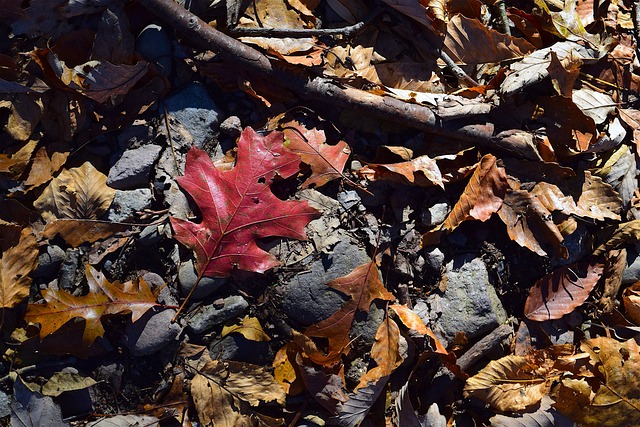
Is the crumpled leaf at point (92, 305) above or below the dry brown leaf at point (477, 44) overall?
below

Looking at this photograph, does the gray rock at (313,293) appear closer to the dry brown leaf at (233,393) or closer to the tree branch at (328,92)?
the dry brown leaf at (233,393)

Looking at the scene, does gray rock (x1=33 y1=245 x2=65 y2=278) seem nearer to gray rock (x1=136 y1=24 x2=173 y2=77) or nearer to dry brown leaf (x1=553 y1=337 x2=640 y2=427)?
gray rock (x1=136 y1=24 x2=173 y2=77)

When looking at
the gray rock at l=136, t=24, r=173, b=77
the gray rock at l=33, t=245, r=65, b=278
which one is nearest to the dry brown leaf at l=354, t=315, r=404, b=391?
the gray rock at l=33, t=245, r=65, b=278

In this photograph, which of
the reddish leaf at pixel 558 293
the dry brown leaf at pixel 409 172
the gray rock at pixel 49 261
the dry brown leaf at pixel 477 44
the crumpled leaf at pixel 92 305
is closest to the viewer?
the crumpled leaf at pixel 92 305

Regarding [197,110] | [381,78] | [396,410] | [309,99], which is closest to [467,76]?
[381,78]

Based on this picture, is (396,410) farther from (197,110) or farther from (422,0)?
(422,0)

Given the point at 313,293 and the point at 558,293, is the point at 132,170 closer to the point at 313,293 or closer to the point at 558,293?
the point at 313,293

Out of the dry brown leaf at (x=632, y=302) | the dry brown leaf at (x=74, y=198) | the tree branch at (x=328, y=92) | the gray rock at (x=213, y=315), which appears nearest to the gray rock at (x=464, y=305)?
the tree branch at (x=328, y=92)
